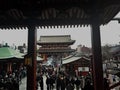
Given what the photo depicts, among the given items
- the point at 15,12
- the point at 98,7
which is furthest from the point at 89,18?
the point at 15,12

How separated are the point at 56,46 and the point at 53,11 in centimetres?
4713

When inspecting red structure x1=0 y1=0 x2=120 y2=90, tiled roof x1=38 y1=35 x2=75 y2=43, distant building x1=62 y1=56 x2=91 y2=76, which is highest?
tiled roof x1=38 y1=35 x2=75 y2=43

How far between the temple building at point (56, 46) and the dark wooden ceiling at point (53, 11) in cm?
4468

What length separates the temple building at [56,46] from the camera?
5381 cm

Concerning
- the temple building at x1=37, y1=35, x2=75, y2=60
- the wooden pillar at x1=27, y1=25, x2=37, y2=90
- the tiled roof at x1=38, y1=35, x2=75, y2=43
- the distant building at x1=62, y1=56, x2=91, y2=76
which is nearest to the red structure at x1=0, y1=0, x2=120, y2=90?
the wooden pillar at x1=27, y1=25, x2=37, y2=90

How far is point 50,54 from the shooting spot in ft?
183

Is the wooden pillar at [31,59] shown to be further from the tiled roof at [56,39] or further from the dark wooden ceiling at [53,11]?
the tiled roof at [56,39]

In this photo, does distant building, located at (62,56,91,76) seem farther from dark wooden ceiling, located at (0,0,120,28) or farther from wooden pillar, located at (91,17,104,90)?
wooden pillar, located at (91,17,104,90)

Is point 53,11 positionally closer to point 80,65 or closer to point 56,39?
point 80,65

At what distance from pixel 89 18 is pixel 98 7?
0.99 m

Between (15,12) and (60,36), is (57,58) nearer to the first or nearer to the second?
(60,36)

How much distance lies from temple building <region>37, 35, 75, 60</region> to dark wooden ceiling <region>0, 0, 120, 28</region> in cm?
4468

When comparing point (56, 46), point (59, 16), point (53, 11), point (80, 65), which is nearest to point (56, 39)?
point (56, 46)

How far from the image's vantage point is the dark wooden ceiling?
23.4ft
